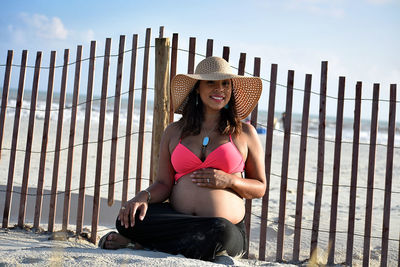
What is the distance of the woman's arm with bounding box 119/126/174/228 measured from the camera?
290 centimetres

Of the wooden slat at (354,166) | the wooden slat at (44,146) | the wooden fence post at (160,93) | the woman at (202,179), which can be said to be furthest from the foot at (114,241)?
the wooden slat at (354,166)

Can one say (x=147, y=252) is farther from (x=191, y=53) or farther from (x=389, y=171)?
(x=389, y=171)

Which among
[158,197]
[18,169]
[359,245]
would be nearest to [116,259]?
[158,197]

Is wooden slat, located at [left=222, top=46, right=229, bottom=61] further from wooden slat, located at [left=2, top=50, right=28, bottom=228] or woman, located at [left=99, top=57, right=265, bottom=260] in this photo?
wooden slat, located at [left=2, top=50, right=28, bottom=228]

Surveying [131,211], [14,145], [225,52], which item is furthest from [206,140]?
[14,145]

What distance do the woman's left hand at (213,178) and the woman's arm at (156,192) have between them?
358 mm

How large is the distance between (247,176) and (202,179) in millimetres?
490

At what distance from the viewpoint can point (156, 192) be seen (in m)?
3.18

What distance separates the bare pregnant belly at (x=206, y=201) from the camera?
2990mm

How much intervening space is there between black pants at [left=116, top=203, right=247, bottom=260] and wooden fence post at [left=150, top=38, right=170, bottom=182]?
3.35 ft

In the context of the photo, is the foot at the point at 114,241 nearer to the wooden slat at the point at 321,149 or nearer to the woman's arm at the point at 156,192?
the woman's arm at the point at 156,192

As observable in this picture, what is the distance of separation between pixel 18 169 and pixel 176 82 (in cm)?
529

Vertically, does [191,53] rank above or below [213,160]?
above

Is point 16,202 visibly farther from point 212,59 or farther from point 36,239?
point 212,59
